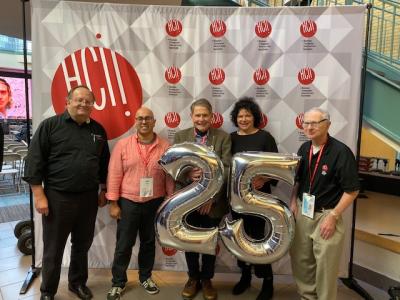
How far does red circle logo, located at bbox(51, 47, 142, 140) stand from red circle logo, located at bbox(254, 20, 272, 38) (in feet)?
3.37

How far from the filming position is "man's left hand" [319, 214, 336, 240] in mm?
1835

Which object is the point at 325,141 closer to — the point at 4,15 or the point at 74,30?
the point at 74,30

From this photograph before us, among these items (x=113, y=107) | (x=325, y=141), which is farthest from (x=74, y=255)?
(x=325, y=141)

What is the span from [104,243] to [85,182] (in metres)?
0.83

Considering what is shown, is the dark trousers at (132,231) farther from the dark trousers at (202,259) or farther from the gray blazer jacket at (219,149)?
the gray blazer jacket at (219,149)

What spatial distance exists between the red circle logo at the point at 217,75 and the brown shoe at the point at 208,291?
153cm

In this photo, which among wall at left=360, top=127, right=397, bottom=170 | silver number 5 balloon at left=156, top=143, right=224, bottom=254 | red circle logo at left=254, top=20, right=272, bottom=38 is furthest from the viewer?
wall at left=360, top=127, right=397, bottom=170

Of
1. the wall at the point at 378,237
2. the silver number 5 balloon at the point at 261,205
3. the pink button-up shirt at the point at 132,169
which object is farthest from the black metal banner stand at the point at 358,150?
the pink button-up shirt at the point at 132,169

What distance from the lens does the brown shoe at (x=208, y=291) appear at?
2.27 m

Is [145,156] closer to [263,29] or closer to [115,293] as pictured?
[115,293]

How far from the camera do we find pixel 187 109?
100 inches


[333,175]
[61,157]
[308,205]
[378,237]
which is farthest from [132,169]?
[378,237]

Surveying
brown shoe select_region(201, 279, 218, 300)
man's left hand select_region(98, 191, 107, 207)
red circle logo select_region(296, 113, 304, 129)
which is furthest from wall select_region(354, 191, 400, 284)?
man's left hand select_region(98, 191, 107, 207)

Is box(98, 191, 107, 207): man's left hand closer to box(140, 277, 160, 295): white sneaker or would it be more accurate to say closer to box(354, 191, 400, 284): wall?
box(140, 277, 160, 295): white sneaker
